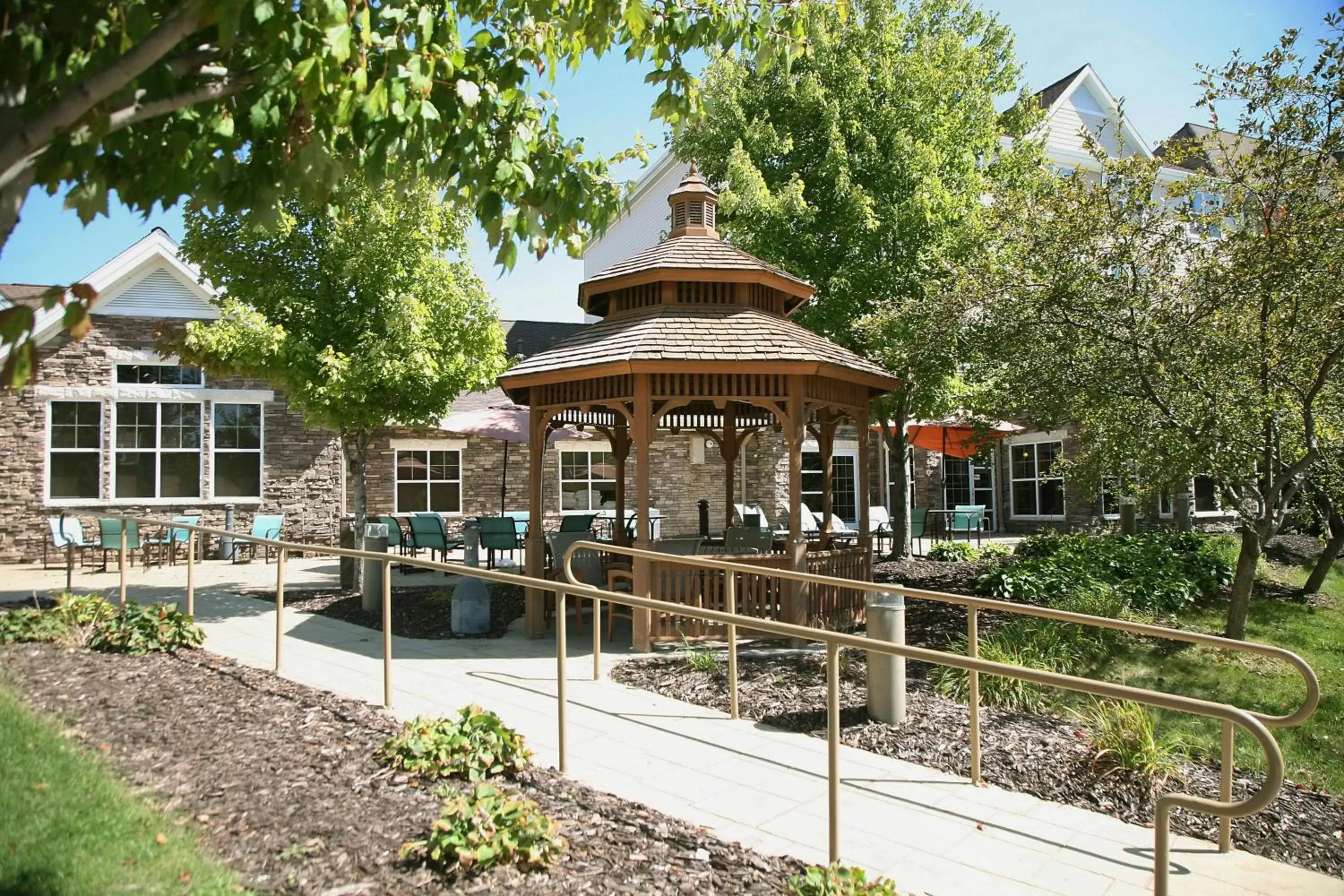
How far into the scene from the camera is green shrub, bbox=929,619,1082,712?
666cm

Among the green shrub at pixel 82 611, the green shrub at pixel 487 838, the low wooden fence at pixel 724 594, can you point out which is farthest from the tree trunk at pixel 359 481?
the green shrub at pixel 487 838

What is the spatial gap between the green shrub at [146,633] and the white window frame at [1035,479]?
18876mm

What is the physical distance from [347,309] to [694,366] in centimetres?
535

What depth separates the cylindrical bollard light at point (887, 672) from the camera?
5.99 meters

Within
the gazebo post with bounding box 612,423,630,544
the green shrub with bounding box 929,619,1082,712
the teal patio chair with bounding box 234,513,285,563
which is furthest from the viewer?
the teal patio chair with bounding box 234,513,285,563

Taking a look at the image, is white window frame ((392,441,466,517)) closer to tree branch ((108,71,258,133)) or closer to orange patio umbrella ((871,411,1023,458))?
orange patio umbrella ((871,411,1023,458))

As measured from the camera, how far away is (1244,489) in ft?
29.3

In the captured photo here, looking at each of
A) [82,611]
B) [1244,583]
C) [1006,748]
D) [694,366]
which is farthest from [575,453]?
[1006,748]

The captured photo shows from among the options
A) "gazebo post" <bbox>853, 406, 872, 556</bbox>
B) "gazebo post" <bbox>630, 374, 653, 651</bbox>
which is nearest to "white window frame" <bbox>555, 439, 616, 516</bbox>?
"gazebo post" <bbox>853, 406, 872, 556</bbox>

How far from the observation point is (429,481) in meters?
19.3

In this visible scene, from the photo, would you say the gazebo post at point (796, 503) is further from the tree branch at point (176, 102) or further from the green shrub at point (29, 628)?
the green shrub at point (29, 628)

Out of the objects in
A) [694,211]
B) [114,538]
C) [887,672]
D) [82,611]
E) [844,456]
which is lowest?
[887,672]

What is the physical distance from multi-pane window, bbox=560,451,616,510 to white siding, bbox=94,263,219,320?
26.5ft

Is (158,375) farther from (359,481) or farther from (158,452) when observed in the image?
(359,481)
